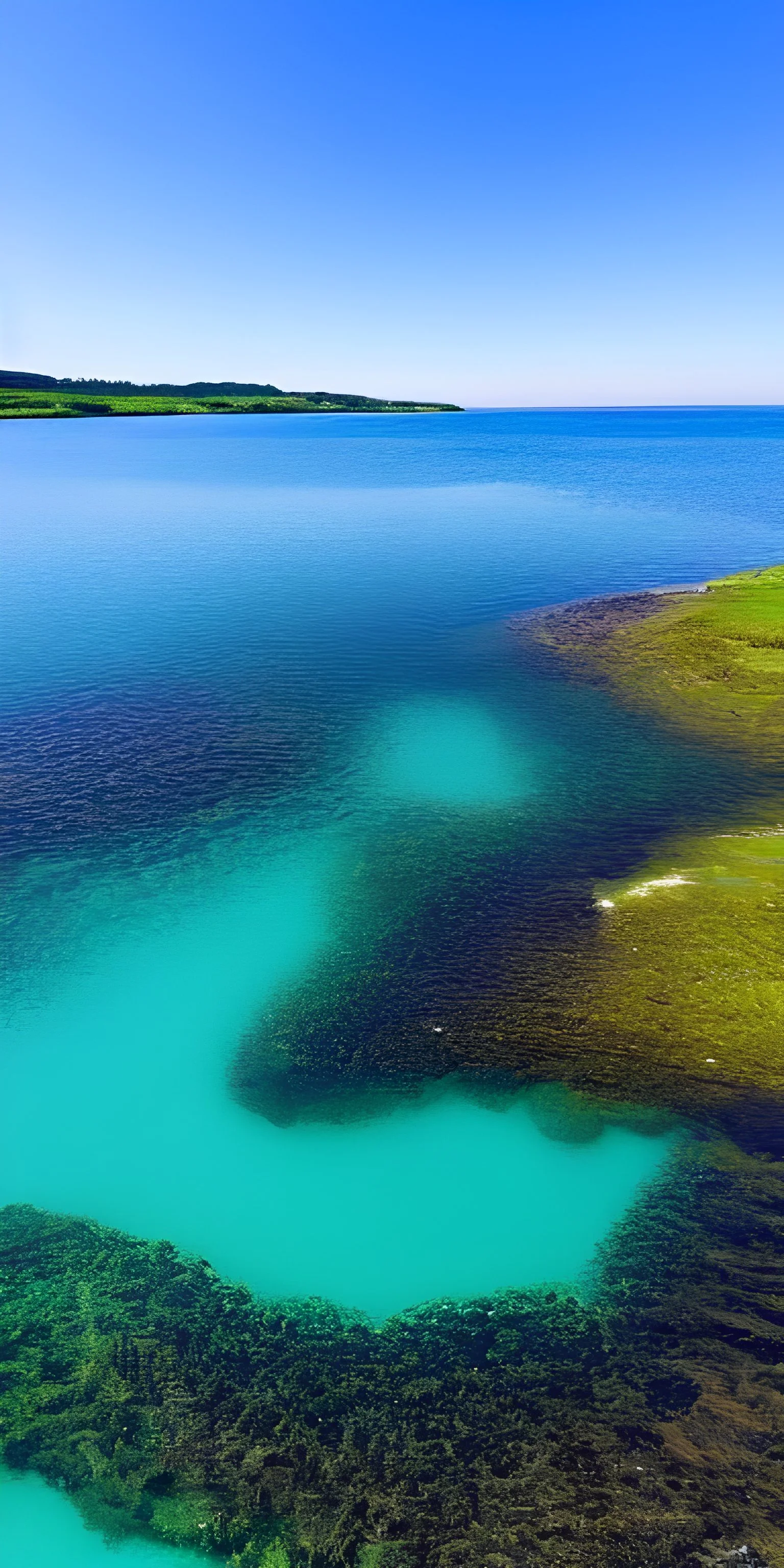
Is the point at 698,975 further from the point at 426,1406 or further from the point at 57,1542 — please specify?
the point at 57,1542

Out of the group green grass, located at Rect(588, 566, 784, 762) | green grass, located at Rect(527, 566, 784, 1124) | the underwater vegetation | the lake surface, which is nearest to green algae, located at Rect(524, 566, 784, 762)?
green grass, located at Rect(588, 566, 784, 762)

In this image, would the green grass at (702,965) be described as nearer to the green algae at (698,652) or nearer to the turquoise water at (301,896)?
the green algae at (698,652)

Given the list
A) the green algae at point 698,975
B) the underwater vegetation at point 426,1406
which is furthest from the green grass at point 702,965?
the underwater vegetation at point 426,1406

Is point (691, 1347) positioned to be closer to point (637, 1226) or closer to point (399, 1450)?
point (637, 1226)

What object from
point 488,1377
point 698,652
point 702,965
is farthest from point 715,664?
point 488,1377

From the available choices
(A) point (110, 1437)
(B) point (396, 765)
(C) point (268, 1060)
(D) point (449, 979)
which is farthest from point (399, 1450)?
(B) point (396, 765)
